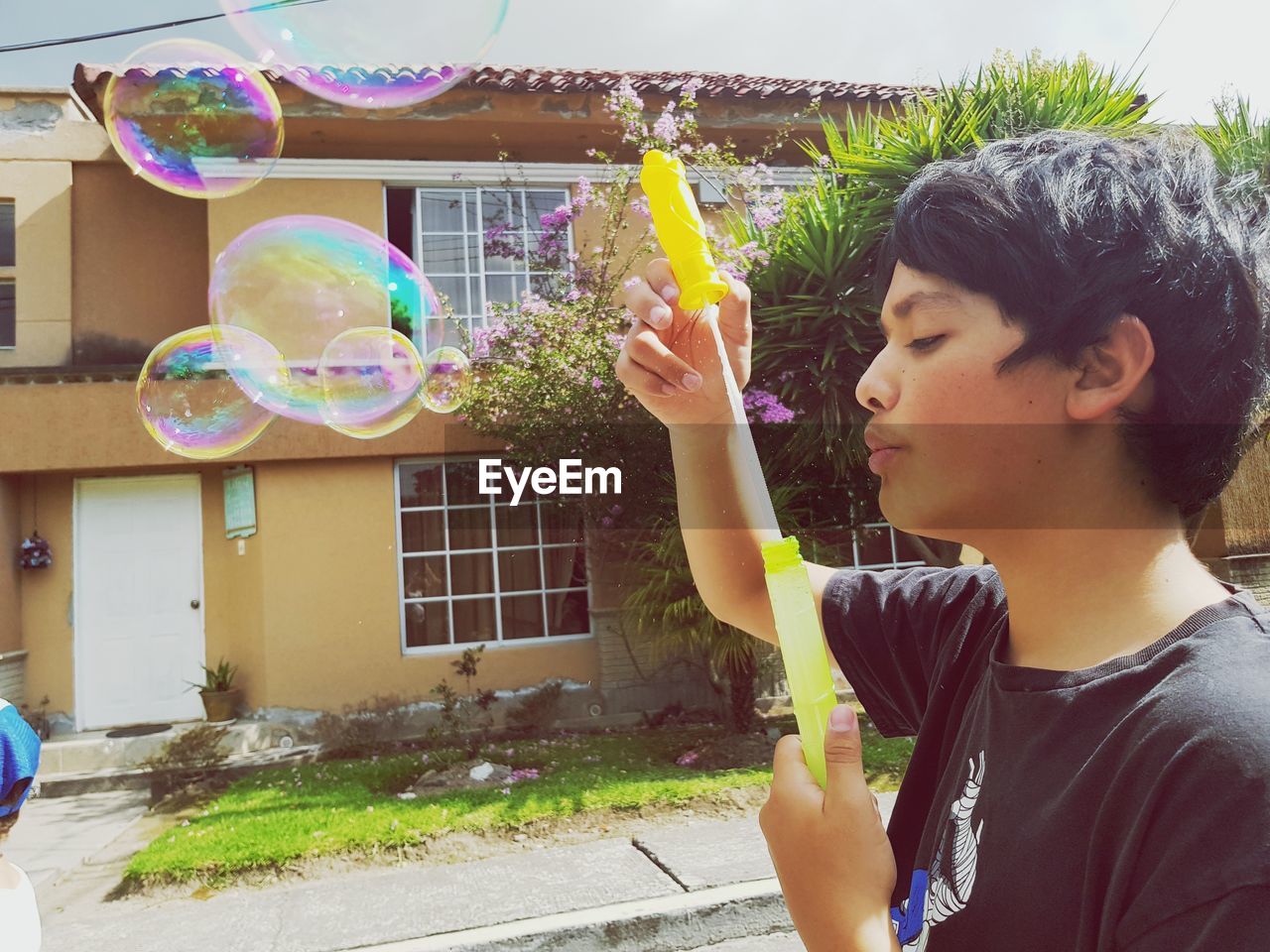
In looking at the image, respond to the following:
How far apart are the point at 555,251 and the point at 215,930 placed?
5801 mm

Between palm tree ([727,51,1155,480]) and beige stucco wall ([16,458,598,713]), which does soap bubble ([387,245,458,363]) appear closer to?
beige stucco wall ([16,458,598,713])

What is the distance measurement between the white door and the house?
0.06 ft

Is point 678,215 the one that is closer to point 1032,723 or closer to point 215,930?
A: point 1032,723

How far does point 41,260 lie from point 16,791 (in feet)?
23.7

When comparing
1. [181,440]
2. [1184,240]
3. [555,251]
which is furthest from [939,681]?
[555,251]

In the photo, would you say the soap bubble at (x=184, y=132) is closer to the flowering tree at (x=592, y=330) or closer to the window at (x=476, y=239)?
the flowering tree at (x=592, y=330)

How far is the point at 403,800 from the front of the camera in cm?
561

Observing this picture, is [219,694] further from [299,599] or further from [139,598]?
[139,598]

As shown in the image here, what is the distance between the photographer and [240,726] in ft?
24.4

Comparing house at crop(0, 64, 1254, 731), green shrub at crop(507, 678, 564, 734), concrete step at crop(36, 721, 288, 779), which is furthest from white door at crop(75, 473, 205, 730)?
green shrub at crop(507, 678, 564, 734)

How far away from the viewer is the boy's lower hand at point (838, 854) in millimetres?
766

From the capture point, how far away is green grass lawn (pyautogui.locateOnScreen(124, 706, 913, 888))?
186 inches

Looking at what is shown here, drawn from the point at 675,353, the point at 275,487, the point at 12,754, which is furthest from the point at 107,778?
the point at 675,353

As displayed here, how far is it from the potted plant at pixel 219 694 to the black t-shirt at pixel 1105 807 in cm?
774
